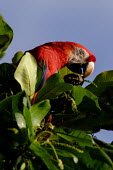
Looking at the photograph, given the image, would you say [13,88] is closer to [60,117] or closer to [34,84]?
[34,84]

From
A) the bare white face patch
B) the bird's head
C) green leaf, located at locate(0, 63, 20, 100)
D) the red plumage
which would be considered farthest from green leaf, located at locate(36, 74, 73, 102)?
the bare white face patch

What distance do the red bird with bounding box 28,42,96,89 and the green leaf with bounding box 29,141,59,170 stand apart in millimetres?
1349

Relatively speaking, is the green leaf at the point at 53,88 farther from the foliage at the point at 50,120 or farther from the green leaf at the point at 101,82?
the green leaf at the point at 101,82

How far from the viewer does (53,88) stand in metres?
1.47

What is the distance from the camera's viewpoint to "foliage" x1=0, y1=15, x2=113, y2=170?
1.19m

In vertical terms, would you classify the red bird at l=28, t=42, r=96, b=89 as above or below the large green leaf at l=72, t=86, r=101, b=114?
below

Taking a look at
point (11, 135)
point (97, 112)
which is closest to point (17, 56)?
point (97, 112)

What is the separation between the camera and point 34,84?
4.90 ft

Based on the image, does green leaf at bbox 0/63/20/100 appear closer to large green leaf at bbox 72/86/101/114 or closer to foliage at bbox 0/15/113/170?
foliage at bbox 0/15/113/170

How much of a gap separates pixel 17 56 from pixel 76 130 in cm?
84

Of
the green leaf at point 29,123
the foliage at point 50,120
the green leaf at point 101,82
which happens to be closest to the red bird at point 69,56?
the green leaf at point 101,82

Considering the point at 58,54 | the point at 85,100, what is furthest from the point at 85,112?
the point at 58,54

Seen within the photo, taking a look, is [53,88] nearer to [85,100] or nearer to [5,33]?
[85,100]

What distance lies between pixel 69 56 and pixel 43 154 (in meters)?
2.24
